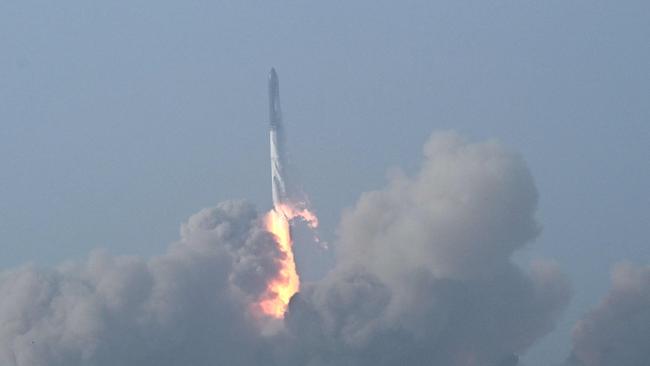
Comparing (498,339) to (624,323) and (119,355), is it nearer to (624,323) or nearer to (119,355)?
(624,323)

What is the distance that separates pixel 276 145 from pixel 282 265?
580 centimetres

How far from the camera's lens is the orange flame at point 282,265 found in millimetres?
83000

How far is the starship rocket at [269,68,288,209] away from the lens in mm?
80500

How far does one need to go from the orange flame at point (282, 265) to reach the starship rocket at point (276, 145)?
1.91 feet

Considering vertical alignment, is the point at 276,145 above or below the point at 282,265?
above

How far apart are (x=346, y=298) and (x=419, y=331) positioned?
3.64 metres

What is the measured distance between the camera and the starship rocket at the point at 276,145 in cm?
8050

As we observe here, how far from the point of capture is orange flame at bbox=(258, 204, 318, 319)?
8300cm

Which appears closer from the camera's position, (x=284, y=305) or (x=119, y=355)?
(x=119, y=355)

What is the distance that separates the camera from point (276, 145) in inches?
3214

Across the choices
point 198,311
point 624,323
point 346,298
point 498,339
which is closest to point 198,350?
point 198,311

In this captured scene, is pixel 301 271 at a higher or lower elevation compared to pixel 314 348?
higher

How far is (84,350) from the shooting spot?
252 feet

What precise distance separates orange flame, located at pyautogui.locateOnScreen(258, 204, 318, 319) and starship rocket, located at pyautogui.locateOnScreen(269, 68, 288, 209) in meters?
0.58
